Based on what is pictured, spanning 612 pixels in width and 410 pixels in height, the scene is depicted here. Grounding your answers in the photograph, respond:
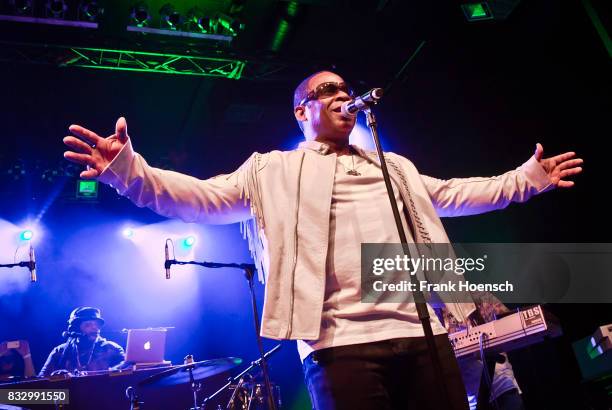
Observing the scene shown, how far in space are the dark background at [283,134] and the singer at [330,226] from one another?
345cm

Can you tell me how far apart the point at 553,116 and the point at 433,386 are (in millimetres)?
5138

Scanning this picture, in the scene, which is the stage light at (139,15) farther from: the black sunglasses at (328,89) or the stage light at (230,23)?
the black sunglasses at (328,89)

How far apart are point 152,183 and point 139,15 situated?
16.1 ft

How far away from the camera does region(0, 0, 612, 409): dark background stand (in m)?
5.86

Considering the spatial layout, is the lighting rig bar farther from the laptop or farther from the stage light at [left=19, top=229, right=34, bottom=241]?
the stage light at [left=19, top=229, right=34, bottom=241]

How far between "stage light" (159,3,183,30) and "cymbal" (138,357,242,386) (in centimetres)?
394

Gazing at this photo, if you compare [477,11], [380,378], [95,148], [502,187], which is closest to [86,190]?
[477,11]

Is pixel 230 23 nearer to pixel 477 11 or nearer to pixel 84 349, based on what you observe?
pixel 477 11

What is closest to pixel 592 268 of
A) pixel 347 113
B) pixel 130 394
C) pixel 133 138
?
pixel 347 113

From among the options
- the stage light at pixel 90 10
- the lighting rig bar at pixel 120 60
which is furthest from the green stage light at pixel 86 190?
the stage light at pixel 90 10

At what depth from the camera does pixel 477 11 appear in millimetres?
6098

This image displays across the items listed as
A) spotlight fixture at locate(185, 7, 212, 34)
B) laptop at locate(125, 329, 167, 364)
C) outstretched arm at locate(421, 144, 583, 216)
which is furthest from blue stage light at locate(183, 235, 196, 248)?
outstretched arm at locate(421, 144, 583, 216)

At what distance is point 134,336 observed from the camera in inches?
255

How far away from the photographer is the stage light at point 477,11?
6.06 meters
